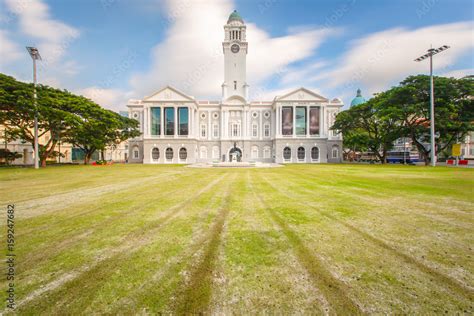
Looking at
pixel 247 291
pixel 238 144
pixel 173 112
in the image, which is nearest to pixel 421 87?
pixel 238 144

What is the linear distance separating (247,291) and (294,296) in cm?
61

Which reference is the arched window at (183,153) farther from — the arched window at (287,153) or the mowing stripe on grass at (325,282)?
the mowing stripe on grass at (325,282)

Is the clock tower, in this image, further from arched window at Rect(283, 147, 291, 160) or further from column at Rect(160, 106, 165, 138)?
arched window at Rect(283, 147, 291, 160)

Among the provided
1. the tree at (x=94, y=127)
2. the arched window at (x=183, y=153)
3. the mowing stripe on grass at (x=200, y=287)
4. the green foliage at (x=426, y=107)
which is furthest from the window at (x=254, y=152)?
the mowing stripe on grass at (x=200, y=287)

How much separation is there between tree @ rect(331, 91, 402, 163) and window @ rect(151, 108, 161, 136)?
37.9m

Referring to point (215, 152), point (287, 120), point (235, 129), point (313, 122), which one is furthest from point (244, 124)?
point (313, 122)

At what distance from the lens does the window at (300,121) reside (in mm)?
47084

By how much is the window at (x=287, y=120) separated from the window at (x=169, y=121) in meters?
25.0

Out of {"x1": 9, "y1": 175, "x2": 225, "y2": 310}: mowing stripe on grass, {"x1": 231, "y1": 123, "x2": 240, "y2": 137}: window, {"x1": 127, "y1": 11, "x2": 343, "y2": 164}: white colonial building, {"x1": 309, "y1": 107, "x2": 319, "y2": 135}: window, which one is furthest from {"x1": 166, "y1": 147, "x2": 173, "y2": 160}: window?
{"x1": 9, "y1": 175, "x2": 225, "y2": 310}: mowing stripe on grass

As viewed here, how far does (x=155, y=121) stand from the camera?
1864 inches

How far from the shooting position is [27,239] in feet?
14.9

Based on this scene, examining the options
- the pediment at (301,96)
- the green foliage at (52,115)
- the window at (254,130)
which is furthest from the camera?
the window at (254,130)

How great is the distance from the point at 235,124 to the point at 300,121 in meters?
14.9

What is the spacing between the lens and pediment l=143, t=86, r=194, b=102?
46375mm
